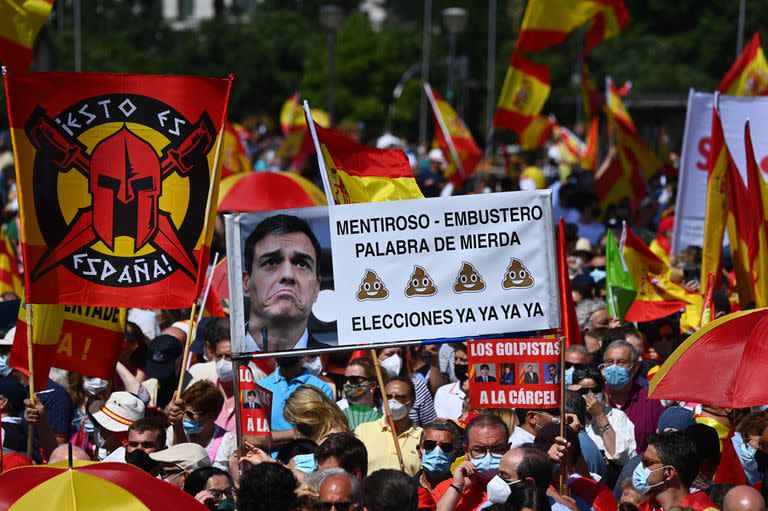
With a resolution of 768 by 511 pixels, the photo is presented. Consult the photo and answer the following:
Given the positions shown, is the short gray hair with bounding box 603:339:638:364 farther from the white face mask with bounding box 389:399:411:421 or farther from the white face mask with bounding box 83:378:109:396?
the white face mask with bounding box 83:378:109:396

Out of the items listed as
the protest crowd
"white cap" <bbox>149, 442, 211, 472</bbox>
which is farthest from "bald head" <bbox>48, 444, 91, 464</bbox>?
"white cap" <bbox>149, 442, 211, 472</bbox>

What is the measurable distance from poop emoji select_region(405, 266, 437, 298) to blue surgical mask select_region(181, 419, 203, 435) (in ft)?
5.50

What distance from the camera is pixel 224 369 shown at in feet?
29.3

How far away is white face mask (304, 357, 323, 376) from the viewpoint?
914cm

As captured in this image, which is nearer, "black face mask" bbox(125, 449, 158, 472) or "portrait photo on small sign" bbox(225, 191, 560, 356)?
"portrait photo on small sign" bbox(225, 191, 560, 356)

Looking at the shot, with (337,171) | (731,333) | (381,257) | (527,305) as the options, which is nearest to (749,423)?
(731,333)

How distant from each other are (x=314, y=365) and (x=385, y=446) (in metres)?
1.81

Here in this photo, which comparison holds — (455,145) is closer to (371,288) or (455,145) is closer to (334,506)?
(371,288)

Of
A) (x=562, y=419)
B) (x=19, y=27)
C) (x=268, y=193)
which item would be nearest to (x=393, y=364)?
(x=562, y=419)

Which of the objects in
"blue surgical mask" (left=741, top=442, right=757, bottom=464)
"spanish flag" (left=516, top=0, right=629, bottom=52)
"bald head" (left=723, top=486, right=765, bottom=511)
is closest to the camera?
"bald head" (left=723, top=486, right=765, bottom=511)

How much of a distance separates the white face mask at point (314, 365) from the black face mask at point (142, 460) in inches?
80.7

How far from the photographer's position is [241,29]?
→ 63562 mm

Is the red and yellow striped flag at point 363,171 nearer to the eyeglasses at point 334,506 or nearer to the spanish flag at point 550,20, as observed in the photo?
the eyeglasses at point 334,506

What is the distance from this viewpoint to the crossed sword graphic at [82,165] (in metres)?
7.26
